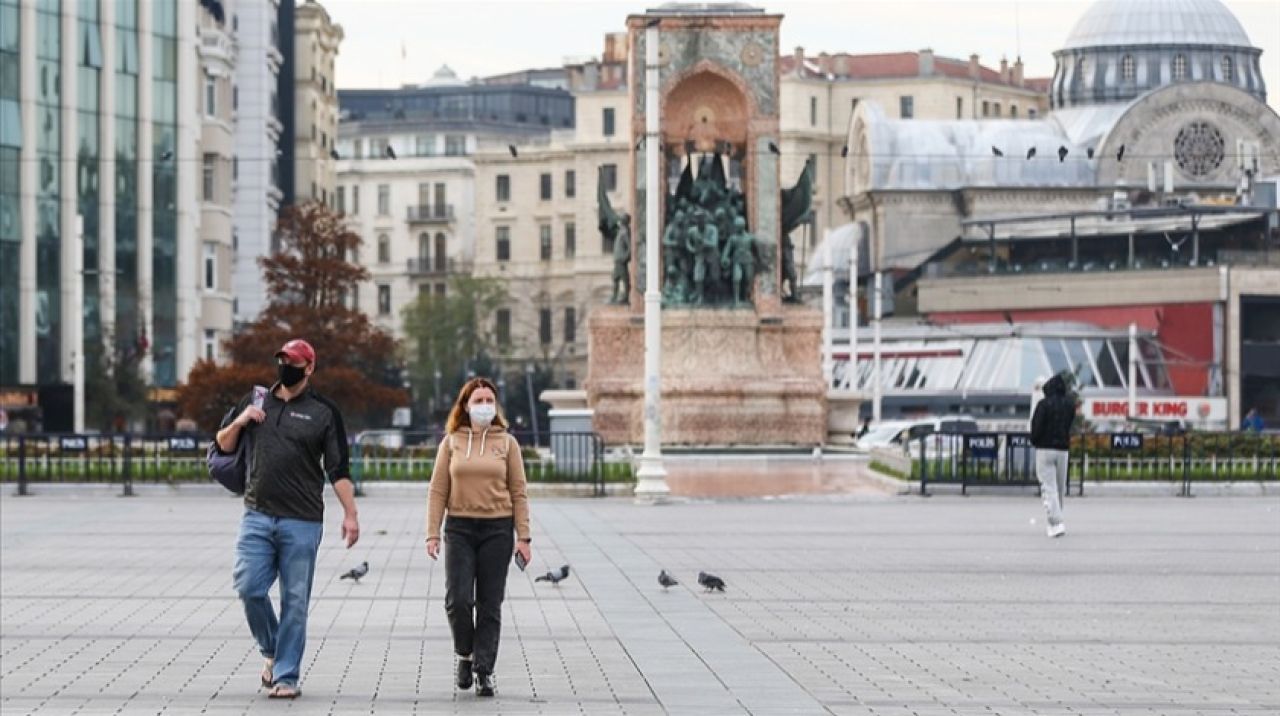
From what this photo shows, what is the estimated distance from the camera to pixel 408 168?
174750 mm

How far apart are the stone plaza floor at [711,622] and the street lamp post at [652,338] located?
6421 mm

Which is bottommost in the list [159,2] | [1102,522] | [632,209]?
[1102,522]

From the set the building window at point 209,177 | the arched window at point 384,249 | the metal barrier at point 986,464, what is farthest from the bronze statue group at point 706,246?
the arched window at point 384,249

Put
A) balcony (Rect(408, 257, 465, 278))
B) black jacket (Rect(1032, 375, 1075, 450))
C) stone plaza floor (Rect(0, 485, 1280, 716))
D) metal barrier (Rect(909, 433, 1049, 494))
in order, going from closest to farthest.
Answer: stone plaza floor (Rect(0, 485, 1280, 716))
black jacket (Rect(1032, 375, 1075, 450))
metal barrier (Rect(909, 433, 1049, 494))
balcony (Rect(408, 257, 465, 278))

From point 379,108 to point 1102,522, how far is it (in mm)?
159912

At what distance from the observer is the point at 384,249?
571ft

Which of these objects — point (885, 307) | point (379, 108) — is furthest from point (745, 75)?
point (379, 108)

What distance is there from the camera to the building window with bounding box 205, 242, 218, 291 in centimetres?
9219

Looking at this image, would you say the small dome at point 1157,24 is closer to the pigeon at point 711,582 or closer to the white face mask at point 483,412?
the pigeon at point 711,582

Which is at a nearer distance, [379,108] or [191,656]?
[191,656]

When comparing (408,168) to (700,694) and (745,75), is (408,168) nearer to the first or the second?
(745,75)

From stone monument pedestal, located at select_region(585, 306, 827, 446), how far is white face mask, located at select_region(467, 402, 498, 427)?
43879 mm

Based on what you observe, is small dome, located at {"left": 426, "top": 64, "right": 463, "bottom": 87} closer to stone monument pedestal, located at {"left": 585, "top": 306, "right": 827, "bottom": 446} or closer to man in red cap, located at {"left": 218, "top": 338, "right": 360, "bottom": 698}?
stone monument pedestal, located at {"left": 585, "top": 306, "right": 827, "bottom": 446}

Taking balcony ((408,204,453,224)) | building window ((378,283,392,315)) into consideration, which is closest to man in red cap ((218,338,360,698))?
building window ((378,283,392,315))
